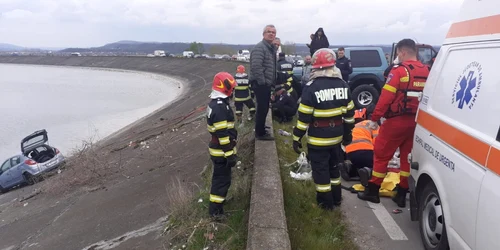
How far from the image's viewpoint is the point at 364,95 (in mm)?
10633

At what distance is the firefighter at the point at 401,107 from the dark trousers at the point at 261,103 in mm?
2150

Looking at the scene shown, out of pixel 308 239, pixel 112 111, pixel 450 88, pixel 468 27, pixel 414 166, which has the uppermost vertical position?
pixel 468 27

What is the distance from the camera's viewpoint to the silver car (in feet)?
49.0

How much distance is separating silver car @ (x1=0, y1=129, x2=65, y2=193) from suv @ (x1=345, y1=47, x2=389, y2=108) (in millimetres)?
11573

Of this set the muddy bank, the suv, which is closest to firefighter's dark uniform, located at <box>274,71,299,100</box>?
the muddy bank

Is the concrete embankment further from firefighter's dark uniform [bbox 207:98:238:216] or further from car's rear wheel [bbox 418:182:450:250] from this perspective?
car's rear wheel [bbox 418:182:450:250]

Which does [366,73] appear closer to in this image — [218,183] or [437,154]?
[218,183]

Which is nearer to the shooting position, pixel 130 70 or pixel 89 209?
pixel 89 209

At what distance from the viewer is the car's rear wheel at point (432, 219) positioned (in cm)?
317

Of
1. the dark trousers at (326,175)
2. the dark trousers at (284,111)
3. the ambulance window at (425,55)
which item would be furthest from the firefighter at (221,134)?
the ambulance window at (425,55)

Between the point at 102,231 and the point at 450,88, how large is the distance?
17.9 ft

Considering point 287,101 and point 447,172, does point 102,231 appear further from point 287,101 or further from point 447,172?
point 447,172

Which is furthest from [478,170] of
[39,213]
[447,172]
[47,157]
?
[47,157]

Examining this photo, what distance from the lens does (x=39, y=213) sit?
8.33m
